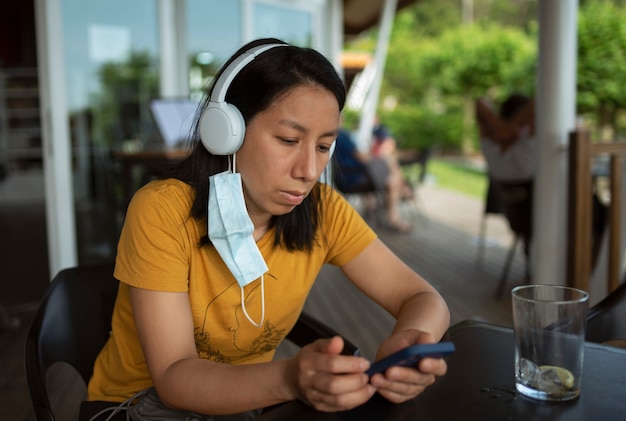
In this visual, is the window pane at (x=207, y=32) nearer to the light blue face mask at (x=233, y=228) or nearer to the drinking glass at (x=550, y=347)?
the light blue face mask at (x=233, y=228)

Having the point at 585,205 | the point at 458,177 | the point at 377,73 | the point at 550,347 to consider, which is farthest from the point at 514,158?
the point at 458,177

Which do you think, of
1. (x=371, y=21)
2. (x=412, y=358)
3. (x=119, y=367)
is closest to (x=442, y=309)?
(x=412, y=358)

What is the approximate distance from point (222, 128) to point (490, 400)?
1.95ft

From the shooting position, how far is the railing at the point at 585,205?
3041 millimetres

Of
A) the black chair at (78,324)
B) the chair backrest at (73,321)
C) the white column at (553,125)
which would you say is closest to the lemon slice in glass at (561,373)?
the black chair at (78,324)

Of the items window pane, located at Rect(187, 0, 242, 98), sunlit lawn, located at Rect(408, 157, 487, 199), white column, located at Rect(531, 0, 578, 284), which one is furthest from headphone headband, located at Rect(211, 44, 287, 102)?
sunlit lawn, located at Rect(408, 157, 487, 199)

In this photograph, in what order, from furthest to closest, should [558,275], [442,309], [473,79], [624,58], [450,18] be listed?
[450,18]
[473,79]
[624,58]
[558,275]
[442,309]

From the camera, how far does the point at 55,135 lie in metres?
3.92

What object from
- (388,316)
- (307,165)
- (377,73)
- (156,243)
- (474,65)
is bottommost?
(388,316)

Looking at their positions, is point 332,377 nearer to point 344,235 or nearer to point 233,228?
point 233,228

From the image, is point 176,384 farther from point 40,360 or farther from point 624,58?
point 624,58

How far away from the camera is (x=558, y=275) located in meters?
3.41

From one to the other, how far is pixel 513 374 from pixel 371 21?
10.4 meters

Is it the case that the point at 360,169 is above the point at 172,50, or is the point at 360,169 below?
below
